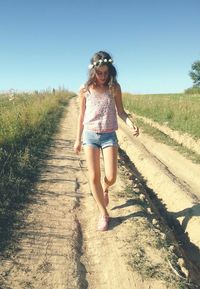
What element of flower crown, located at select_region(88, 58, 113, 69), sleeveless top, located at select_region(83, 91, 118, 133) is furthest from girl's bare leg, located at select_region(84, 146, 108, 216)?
flower crown, located at select_region(88, 58, 113, 69)

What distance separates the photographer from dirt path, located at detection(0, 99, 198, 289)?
4.30m

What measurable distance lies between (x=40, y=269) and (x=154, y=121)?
13.9 metres

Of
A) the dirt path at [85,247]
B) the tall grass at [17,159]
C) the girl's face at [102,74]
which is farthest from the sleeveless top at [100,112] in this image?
the tall grass at [17,159]

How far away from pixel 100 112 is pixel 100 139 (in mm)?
305

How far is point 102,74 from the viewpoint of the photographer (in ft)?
16.0

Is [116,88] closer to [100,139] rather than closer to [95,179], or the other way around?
[100,139]

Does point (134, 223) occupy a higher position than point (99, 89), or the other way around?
point (99, 89)

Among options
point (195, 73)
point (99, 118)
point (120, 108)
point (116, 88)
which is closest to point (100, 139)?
point (99, 118)

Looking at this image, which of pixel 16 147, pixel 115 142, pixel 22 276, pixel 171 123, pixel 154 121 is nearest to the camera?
pixel 22 276

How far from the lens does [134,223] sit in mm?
5656

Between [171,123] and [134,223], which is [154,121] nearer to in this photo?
[171,123]

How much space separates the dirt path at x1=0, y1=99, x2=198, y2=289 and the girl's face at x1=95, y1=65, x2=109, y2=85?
5.83 ft

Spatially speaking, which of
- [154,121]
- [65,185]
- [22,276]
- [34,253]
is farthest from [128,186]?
[154,121]

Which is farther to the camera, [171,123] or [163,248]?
[171,123]
